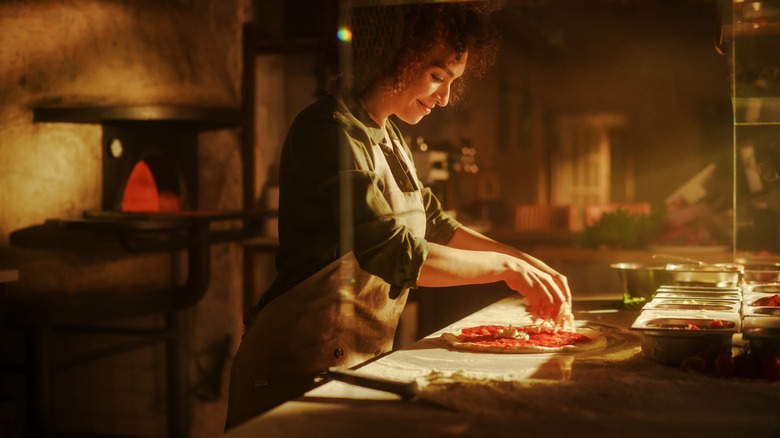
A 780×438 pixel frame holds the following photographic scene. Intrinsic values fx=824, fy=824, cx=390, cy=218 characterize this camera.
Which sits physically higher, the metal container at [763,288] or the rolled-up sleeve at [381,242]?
the rolled-up sleeve at [381,242]

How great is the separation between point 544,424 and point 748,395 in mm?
493

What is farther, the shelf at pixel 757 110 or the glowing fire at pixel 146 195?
the glowing fire at pixel 146 195

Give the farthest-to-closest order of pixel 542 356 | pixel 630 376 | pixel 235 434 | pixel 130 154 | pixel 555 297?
pixel 130 154
pixel 555 297
pixel 542 356
pixel 630 376
pixel 235 434

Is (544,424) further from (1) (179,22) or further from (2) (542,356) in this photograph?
(1) (179,22)

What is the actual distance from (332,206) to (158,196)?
271cm

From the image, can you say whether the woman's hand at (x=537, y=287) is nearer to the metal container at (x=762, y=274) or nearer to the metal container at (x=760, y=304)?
the metal container at (x=760, y=304)

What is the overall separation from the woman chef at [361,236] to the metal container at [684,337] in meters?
0.32

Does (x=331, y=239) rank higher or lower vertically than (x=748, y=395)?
higher

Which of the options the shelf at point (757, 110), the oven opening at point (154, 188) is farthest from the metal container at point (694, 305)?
the oven opening at point (154, 188)

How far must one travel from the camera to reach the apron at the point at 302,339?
2.37m

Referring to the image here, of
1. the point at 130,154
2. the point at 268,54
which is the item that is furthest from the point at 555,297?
the point at 268,54

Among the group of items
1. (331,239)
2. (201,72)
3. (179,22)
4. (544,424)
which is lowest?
(544,424)

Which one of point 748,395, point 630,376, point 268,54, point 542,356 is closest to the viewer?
point 748,395

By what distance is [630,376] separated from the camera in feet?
6.10
